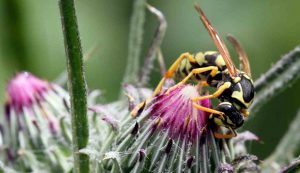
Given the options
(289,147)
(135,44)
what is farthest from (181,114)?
(289,147)

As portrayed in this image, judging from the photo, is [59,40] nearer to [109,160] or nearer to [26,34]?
[26,34]

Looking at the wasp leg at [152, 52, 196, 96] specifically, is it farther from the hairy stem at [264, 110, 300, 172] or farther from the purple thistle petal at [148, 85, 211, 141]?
the hairy stem at [264, 110, 300, 172]

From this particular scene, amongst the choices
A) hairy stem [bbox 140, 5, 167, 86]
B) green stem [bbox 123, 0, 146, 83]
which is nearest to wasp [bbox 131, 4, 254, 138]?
hairy stem [bbox 140, 5, 167, 86]

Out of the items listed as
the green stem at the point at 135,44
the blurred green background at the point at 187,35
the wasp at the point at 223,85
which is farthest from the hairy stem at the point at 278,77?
the blurred green background at the point at 187,35

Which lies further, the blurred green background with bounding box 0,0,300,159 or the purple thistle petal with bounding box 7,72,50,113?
the blurred green background with bounding box 0,0,300,159

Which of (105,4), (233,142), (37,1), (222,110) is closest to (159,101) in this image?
(222,110)

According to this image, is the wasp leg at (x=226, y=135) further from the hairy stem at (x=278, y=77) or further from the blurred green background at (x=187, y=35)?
the blurred green background at (x=187, y=35)

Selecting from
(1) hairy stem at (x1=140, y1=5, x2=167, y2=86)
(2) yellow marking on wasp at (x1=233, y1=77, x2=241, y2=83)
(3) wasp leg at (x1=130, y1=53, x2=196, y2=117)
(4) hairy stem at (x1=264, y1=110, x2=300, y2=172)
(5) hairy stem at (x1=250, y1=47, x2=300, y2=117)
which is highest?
(1) hairy stem at (x1=140, y1=5, x2=167, y2=86)
